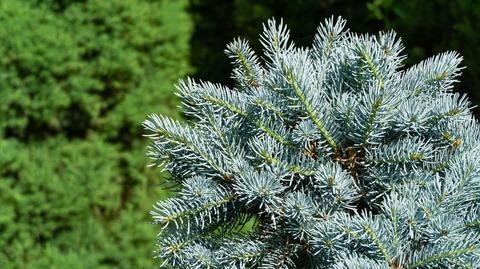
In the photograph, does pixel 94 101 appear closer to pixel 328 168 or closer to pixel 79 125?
pixel 79 125

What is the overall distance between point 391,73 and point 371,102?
0.14 m

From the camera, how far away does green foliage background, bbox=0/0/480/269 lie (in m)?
4.09

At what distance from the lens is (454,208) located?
154cm

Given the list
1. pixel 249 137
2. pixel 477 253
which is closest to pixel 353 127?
pixel 249 137

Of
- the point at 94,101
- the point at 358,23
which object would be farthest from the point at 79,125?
the point at 358,23

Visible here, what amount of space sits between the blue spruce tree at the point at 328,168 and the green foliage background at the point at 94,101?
219cm

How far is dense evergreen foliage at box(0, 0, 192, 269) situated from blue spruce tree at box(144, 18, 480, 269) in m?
2.69

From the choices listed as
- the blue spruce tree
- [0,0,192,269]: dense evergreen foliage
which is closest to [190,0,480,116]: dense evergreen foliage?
[0,0,192,269]: dense evergreen foliage

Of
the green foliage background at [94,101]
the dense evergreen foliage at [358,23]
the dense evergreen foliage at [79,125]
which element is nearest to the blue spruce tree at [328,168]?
the dense evergreen foliage at [358,23]

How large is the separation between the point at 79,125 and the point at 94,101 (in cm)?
20

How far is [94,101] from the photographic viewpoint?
4.49 metres

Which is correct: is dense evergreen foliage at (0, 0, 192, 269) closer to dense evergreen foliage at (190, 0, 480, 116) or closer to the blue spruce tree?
dense evergreen foliage at (190, 0, 480, 116)

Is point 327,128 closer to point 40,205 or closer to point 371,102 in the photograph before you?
point 371,102

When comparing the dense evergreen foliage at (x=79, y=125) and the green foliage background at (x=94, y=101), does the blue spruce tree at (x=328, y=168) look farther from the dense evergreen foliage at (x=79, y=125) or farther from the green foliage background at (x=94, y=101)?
the dense evergreen foliage at (x=79, y=125)
